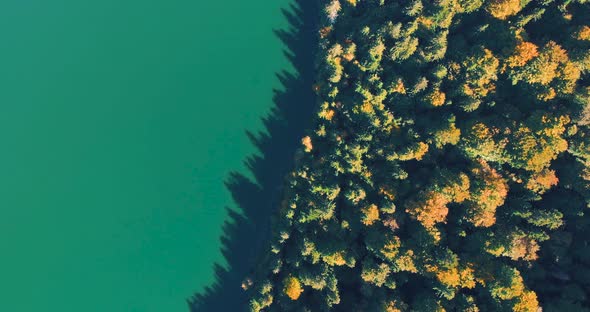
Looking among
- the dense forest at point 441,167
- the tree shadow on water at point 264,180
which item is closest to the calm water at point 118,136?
the tree shadow on water at point 264,180

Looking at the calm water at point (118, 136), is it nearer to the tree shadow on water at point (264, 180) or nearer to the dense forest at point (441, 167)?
the tree shadow on water at point (264, 180)

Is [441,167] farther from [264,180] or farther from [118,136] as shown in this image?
[118,136]

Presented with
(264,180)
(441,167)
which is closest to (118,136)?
(264,180)

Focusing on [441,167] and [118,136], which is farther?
[118,136]

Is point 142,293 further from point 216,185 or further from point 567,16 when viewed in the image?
point 567,16

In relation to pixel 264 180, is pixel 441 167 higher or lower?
lower

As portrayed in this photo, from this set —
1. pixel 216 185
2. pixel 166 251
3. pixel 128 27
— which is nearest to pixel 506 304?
pixel 216 185

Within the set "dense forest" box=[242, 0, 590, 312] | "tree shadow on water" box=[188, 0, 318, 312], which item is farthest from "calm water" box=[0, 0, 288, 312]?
"dense forest" box=[242, 0, 590, 312]
